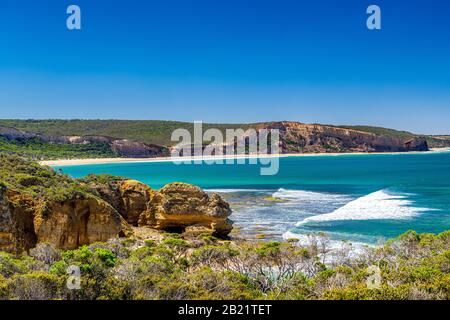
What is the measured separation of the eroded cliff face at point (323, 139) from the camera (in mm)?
170875

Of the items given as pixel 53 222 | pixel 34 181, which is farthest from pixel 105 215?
pixel 34 181

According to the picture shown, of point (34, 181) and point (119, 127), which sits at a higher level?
point (119, 127)

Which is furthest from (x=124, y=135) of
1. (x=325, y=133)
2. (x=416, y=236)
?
(x=416, y=236)

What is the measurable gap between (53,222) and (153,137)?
5764 inches

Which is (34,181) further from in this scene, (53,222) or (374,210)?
(374,210)

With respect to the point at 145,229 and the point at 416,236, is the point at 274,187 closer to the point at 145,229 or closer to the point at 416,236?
the point at 145,229

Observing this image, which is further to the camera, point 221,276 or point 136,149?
point 136,149

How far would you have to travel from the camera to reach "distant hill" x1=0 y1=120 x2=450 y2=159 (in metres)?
140

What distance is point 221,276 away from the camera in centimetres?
1121

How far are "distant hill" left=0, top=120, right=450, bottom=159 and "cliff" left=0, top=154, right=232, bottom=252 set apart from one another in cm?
11092

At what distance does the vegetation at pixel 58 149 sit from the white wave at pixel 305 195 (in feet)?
254

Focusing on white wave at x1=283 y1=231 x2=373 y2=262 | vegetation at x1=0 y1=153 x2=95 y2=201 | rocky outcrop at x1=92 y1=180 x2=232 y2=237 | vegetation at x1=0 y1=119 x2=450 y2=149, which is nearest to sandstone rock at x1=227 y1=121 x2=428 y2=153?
vegetation at x1=0 y1=119 x2=450 y2=149

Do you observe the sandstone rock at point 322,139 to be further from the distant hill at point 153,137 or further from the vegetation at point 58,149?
the vegetation at point 58,149
